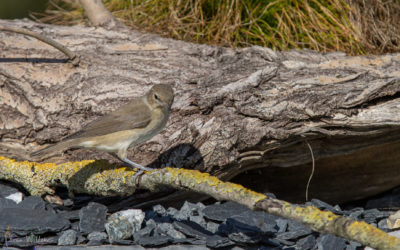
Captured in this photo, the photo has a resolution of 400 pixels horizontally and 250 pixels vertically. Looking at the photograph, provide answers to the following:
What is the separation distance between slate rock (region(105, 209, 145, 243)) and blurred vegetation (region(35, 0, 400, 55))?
10.1ft

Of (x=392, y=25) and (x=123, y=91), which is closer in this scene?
(x=123, y=91)

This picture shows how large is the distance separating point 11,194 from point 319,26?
4.12 metres

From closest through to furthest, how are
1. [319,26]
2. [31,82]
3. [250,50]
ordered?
[31,82], [250,50], [319,26]

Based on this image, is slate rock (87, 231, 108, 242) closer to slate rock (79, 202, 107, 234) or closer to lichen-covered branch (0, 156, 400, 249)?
slate rock (79, 202, 107, 234)

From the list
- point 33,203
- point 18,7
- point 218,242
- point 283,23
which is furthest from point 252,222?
point 18,7

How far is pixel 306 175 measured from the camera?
4.97m

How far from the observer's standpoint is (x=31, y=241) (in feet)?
11.0

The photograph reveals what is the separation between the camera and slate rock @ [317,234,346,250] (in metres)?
3.44

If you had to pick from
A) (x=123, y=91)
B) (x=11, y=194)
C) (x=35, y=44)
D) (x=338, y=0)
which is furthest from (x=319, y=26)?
(x=11, y=194)

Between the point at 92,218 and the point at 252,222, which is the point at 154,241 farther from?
the point at 252,222

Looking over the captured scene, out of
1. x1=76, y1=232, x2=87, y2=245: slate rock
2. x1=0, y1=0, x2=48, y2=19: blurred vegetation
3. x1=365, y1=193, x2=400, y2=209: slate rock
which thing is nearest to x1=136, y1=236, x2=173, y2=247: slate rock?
x1=76, y1=232, x2=87, y2=245: slate rock

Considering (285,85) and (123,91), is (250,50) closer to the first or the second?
(285,85)

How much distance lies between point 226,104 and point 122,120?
35.6 inches

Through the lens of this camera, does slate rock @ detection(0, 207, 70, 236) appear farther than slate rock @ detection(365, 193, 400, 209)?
No
